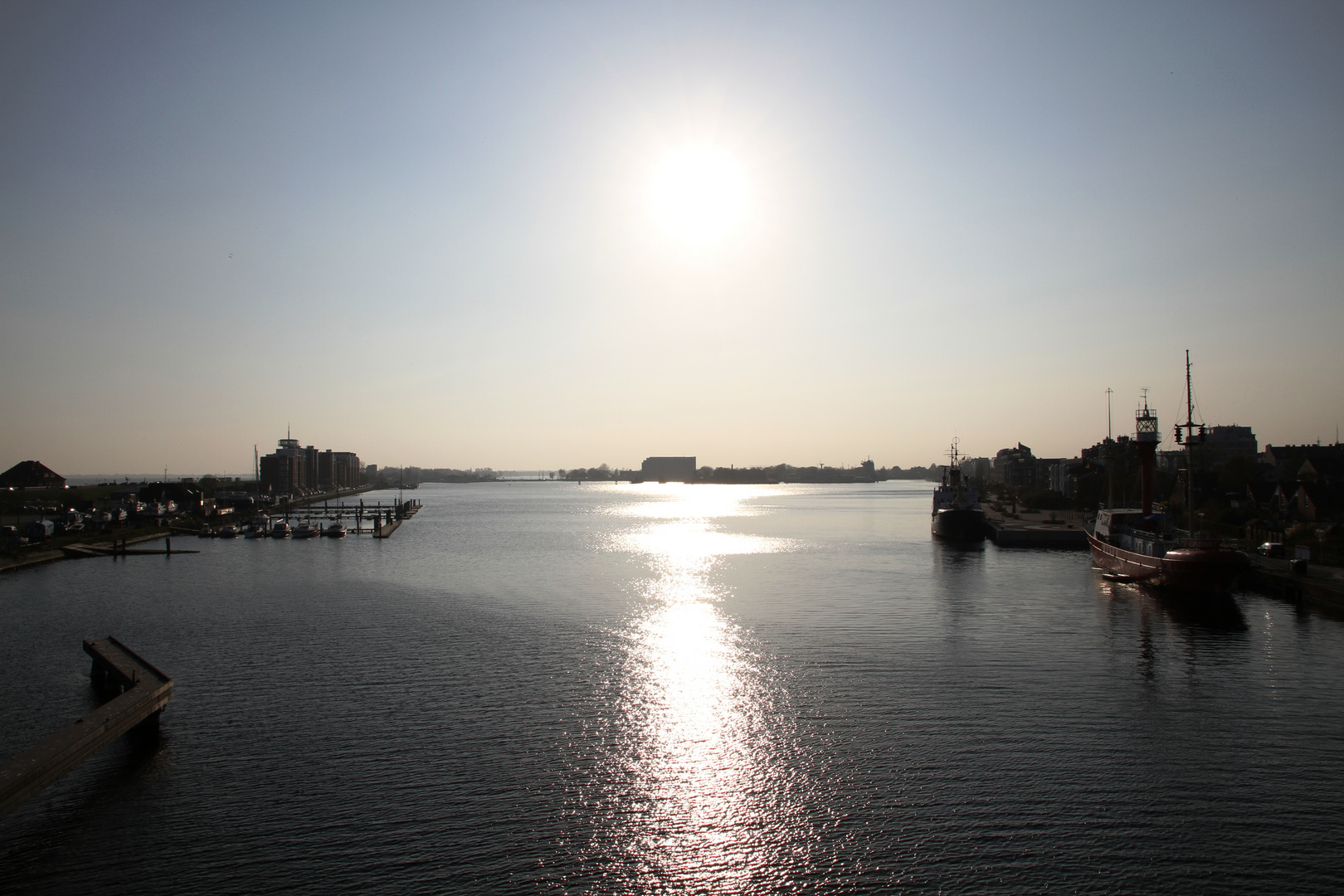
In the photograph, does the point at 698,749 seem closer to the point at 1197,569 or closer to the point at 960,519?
the point at 1197,569

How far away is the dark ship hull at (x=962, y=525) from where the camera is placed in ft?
245

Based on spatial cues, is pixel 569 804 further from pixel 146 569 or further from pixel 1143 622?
pixel 146 569

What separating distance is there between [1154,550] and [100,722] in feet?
153

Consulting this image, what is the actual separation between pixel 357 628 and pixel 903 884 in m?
26.8

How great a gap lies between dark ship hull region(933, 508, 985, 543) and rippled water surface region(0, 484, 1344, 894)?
3539cm

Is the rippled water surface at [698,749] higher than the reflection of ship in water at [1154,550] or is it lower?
lower

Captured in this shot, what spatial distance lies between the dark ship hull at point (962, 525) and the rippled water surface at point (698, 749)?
35394mm

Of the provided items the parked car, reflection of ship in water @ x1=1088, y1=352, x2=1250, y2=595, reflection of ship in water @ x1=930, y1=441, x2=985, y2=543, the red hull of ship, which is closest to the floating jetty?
the parked car

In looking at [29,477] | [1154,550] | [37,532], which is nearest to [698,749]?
[1154,550]

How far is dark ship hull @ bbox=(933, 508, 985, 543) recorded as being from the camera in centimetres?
7481

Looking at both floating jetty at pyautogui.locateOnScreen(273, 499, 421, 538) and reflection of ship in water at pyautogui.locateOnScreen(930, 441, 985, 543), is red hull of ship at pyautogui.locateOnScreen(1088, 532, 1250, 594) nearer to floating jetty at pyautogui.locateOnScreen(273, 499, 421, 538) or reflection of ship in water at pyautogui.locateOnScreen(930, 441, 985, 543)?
reflection of ship in water at pyautogui.locateOnScreen(930, 441, 985, 543)

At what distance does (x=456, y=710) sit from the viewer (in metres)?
21.4

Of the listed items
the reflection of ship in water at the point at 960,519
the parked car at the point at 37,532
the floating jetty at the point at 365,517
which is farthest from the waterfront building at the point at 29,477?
the reflection of ship in water at the point at 960,519

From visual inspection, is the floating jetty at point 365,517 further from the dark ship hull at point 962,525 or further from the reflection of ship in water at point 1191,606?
the reflection of ship in water at point 1191,606
